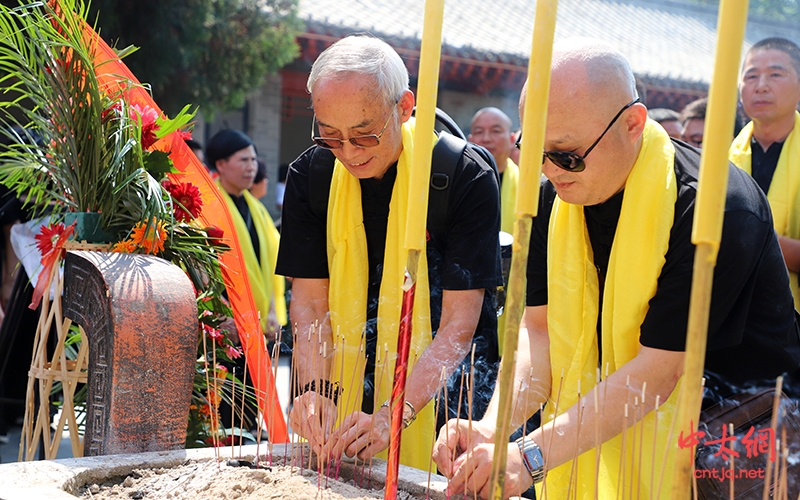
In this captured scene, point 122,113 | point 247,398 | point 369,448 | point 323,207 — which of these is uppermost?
point 122,113

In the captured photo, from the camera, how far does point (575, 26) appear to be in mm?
13508

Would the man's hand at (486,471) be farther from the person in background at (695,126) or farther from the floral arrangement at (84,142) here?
the person in background at (695,126)

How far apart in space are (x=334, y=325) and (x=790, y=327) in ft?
3.99

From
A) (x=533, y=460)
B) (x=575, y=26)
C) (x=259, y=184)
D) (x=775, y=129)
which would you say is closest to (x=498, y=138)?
(x=775, y=129)

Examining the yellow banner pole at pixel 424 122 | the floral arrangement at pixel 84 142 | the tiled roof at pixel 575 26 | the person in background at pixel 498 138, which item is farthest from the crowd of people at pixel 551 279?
the tiled roof at pixel 575 26

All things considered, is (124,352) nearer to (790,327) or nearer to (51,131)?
(51,131)

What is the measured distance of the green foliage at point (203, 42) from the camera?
6.03 meters

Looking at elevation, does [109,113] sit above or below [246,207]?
above

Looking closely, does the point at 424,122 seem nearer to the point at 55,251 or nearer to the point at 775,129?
the point at 55,251

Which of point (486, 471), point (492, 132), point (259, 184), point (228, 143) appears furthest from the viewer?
point (259, 184)

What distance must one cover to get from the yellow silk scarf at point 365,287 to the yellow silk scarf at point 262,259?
238 centimetres

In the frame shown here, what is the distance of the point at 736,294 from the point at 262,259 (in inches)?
164

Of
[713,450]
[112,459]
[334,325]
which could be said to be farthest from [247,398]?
[713,450]

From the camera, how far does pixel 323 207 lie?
2482mm
